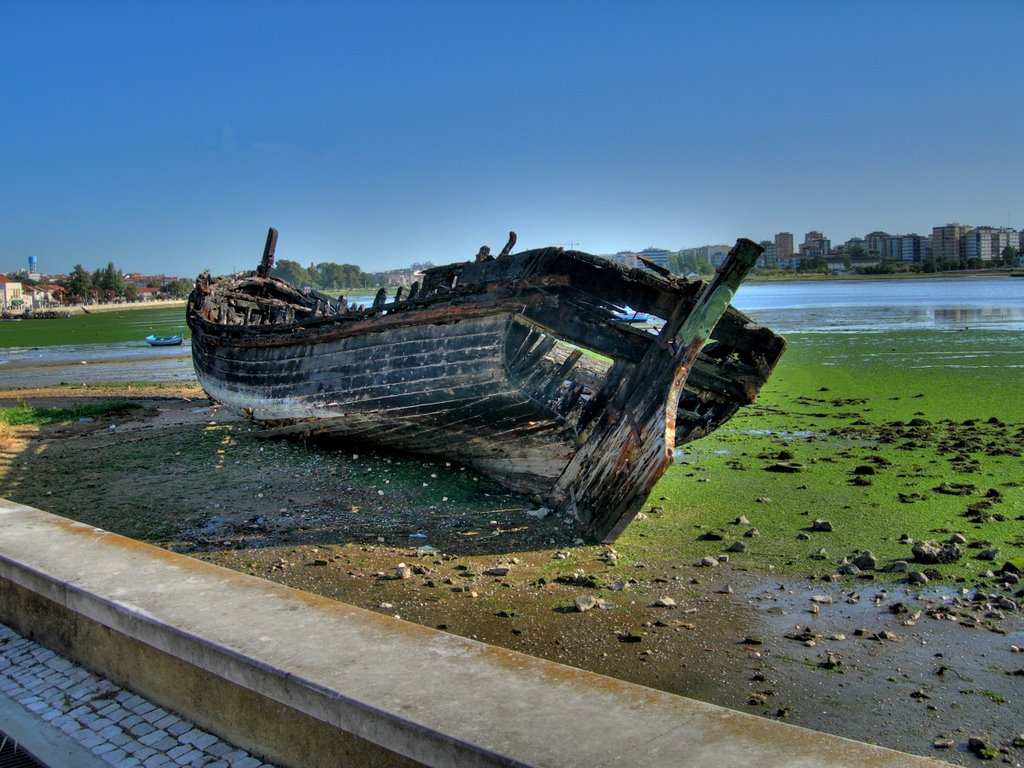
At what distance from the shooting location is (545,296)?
7.67m

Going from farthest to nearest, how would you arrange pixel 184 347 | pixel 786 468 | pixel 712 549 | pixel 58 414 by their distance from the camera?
1. pixel 184 347
2. pixel 58 414
3. pixel 786 468
4. pixel 712 549

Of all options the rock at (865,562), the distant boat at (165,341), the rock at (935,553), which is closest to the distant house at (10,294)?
the distant boat at (165,341)

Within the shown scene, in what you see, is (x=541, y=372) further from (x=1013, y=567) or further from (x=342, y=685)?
(x=342, y=685)

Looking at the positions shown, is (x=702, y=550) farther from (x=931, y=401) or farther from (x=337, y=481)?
(x=931, y=401)

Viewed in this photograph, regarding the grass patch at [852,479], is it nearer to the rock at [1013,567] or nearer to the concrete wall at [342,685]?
the rock at [1013,567]

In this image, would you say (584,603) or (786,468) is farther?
(786,468)

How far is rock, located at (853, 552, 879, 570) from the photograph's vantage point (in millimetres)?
5969

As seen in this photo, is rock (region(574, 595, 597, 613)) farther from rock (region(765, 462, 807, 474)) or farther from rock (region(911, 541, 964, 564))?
rock (region(765, 462, 807, 474))

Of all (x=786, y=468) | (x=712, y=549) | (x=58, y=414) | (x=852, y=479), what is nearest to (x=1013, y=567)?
(x=712, y=549)

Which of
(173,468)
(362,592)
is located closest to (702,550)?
(362,592)

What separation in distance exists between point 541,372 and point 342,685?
561cm


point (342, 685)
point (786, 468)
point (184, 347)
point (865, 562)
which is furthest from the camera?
point (184, 347)

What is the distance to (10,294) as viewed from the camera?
11112cm

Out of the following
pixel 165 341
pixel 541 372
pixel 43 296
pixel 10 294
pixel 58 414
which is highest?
pixel 10 294
